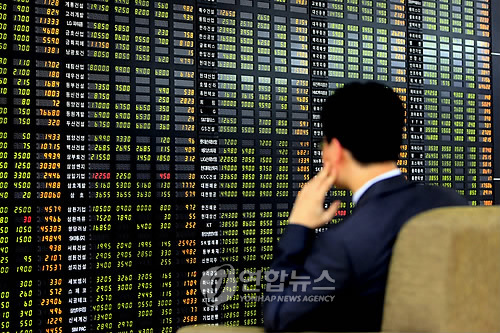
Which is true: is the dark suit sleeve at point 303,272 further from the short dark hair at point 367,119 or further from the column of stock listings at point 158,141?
the column of stock listings at point 158,141

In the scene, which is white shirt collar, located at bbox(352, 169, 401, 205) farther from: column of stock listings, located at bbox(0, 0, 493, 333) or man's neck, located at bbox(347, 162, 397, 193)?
column of stock listings, located at bbox(0, 0, 493, 333)

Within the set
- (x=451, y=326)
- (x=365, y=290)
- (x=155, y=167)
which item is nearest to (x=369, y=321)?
(x=365, y=290)

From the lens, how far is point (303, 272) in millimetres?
1186

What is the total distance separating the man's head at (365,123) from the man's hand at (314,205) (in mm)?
64

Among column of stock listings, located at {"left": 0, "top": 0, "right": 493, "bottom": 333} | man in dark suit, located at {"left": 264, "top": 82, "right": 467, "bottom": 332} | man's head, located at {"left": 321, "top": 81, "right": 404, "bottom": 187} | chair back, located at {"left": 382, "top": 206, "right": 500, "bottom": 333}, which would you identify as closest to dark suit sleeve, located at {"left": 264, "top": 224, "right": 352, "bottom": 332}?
man in dark suit, located at {"left": 264, "top": 82, "right": 467, "bottom": 332}

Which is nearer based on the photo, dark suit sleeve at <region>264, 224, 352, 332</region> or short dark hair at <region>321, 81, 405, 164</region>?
dark suit sleeve at <region>264, 224, 352, 332</region>

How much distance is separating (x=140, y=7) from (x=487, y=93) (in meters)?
2.50

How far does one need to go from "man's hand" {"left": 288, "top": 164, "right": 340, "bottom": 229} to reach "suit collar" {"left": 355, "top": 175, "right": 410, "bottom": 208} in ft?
0.29

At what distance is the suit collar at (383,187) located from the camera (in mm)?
1280

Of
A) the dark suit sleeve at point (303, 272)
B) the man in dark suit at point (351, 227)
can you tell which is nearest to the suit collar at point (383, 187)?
the man in dark suit at point (351, 227)

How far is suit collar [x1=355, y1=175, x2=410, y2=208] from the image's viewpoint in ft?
4.20

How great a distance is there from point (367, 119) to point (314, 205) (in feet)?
0.78

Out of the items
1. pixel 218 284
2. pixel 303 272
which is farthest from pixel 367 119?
pixel 218 284

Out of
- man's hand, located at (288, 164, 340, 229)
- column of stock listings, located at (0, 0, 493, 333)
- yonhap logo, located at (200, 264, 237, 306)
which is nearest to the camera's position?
man's hand, located at (288, 164, 340, 229)
